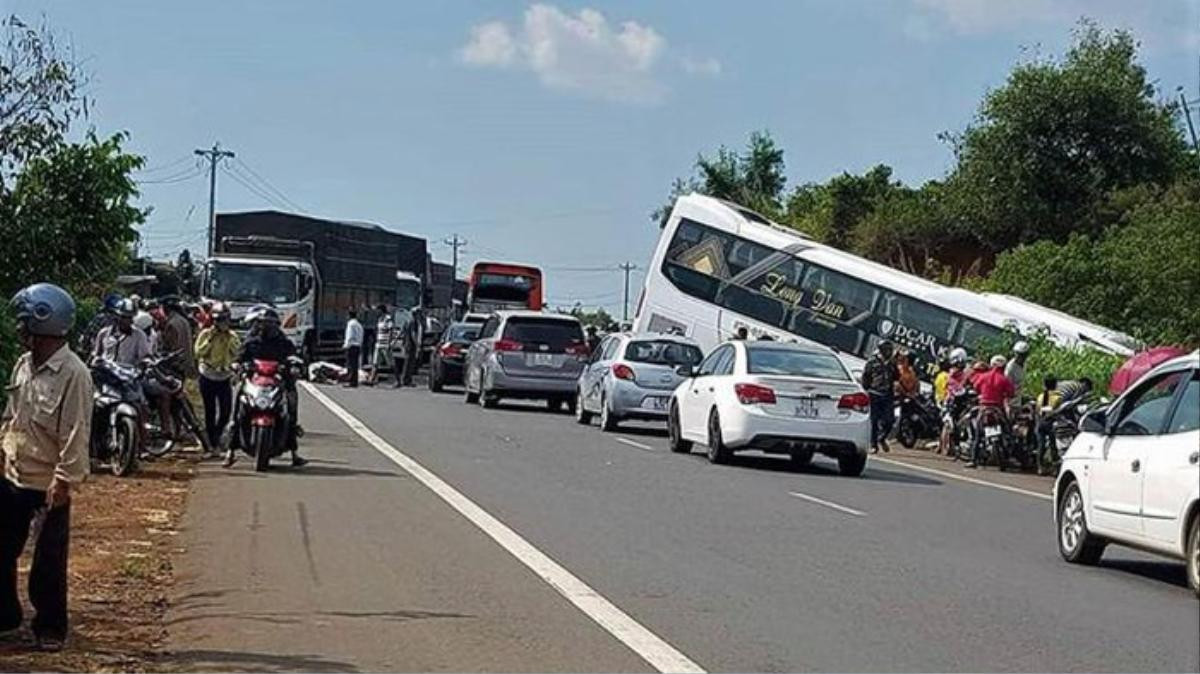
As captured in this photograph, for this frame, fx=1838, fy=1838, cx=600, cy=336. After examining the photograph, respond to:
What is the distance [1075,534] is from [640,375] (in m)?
14.4

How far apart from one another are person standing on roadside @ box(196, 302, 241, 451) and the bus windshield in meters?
19.7

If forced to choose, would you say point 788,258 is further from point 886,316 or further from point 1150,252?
point 1150,252

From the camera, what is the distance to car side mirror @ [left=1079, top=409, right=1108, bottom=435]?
14.0m

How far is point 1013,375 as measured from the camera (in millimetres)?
26688

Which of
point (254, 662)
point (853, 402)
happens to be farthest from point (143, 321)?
point (254, 662)

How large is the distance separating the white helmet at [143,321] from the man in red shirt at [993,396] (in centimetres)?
1167

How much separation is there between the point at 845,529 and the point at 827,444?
19.4 ft

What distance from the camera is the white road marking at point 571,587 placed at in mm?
9516

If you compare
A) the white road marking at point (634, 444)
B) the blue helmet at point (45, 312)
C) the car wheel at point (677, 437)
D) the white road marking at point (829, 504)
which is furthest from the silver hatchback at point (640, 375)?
the blue helmet at point (45, 312)

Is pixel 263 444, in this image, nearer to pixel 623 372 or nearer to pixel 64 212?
pixel 64 212

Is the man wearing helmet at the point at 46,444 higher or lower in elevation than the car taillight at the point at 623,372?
lower

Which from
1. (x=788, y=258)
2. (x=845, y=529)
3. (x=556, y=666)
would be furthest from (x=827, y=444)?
(x=788, y=258)

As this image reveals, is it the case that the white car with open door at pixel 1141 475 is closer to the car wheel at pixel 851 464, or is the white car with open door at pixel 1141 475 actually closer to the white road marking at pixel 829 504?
the white road marking at pixel 829 504

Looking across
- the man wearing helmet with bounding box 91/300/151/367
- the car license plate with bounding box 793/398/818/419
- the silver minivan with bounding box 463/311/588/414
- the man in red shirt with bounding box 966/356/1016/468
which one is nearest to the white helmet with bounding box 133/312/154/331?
the man wearing helmet with bounding box 91/300/151/367
